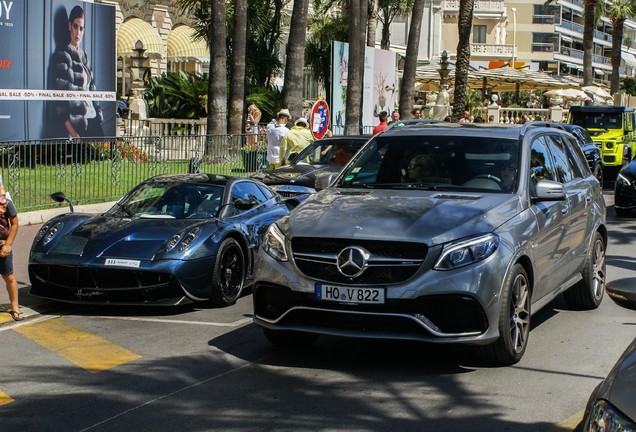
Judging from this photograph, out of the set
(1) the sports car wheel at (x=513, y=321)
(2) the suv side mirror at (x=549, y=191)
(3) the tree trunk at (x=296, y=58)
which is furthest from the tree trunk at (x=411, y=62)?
(1) the sports car wheel at (x=513, y=321)

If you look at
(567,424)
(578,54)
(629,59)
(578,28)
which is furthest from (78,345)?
(629,59)

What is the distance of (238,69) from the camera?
1073 inches

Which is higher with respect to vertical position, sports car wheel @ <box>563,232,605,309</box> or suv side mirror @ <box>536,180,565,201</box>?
suv side mirror @ <box>536,180,565,201</box>

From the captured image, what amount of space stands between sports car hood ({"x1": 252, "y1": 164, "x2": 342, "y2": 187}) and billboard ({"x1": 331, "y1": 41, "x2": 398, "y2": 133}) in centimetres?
1096

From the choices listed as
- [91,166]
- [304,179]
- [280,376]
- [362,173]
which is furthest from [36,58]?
[280,376]

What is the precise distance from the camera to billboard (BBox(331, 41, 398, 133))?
27906 millimetres

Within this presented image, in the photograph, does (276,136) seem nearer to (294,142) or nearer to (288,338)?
(294,142)

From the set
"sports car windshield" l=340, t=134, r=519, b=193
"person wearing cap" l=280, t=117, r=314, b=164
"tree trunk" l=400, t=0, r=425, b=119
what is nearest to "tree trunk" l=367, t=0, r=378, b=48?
"tree trunk" l=400, t=0, r=425, b=119

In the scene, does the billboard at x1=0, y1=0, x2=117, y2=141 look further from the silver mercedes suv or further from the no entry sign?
the silver mercedes suv

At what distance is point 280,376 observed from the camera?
23.5 feet

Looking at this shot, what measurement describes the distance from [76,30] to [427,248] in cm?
1853

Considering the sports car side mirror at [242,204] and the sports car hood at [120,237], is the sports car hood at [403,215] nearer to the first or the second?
the sports car hood at [120,237]

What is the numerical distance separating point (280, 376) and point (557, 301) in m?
4.15

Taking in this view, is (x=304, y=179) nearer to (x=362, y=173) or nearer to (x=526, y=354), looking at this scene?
(x=362, y=173)
